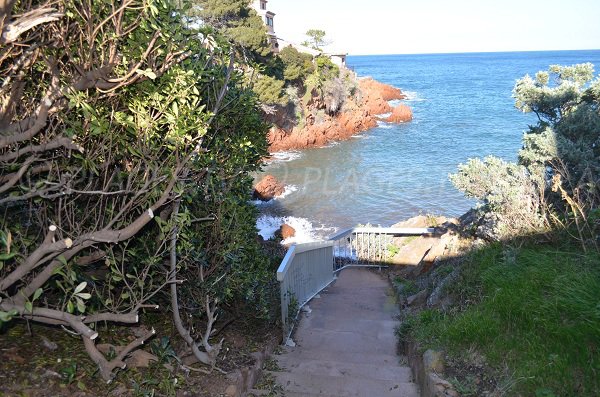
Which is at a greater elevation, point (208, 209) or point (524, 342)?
point (208, 209)

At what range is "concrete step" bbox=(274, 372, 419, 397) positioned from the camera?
14.9ft

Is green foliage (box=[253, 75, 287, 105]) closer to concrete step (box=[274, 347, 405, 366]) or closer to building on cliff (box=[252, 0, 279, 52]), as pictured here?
building on cliff (box=[252, 0, 279, 52])

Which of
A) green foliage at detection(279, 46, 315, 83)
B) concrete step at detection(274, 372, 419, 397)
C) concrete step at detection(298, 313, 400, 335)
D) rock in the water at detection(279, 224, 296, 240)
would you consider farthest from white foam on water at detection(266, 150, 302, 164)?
concrete step at detection(274, 372, 419, 397)

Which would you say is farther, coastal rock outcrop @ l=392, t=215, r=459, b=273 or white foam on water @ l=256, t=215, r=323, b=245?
white foam on water @ l=256, t=215, r=323, b=245

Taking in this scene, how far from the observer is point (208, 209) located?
454cm

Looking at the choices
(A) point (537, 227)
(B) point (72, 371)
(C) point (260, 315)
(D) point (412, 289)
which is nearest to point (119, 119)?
(B) point (72, 371)

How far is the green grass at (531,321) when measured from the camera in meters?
3.82

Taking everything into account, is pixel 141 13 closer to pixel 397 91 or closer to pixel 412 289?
pixel 412 289

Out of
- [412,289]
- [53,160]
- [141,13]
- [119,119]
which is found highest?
[141,13]

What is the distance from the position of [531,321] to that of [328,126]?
35255mm

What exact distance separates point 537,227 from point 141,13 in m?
5.87

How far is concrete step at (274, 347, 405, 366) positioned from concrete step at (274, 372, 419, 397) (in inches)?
23.1

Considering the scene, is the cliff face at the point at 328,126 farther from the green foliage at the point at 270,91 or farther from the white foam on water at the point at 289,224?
the white foam on water at the point at 289,224

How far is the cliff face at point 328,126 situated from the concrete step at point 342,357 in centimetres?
2577
